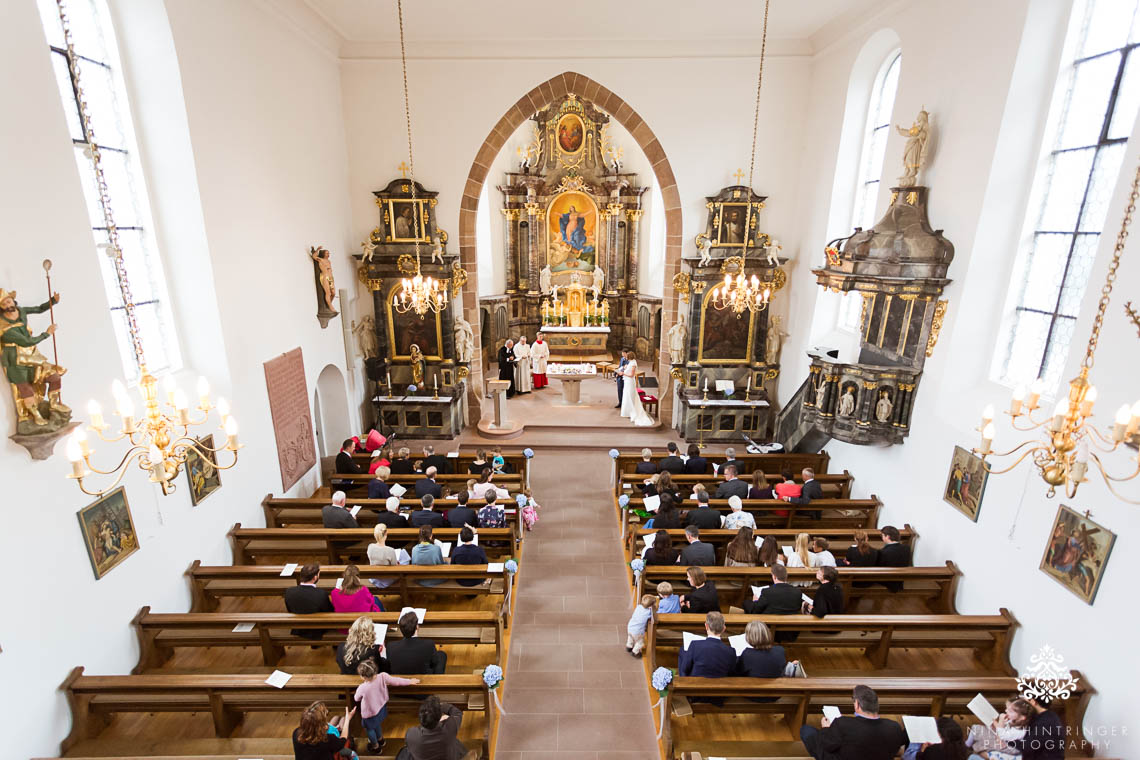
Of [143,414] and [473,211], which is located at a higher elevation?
[473,211]

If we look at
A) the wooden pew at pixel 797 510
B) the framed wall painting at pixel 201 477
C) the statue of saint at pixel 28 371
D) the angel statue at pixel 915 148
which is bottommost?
the wooden pew at pixel 797 510

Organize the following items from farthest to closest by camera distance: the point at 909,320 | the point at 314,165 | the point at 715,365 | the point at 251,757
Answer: the point at 715,365
the point at 314,165
the point at 909,320
the point at 251,757

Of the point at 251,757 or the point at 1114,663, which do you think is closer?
the point at 251,757

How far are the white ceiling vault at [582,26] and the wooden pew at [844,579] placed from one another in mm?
8414

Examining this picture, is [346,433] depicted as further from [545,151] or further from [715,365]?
[545,151]

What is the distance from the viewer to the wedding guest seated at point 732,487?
27.6ft

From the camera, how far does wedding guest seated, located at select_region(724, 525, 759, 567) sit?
6.76 meters

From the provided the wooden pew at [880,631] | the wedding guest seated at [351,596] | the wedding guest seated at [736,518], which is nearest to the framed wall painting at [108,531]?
the wedding guest seated at [351,596]

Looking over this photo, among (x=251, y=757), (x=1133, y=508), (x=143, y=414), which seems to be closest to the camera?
(x=251, y=757)

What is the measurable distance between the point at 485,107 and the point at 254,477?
27.6ft

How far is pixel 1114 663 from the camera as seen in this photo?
194 inches

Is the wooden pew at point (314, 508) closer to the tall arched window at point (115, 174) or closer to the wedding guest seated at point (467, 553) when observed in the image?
the wedding guest seated at point (467, 553)

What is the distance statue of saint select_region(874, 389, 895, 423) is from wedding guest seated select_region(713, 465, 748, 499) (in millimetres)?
2171

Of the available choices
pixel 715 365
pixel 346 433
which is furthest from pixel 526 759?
pixel 715 365
